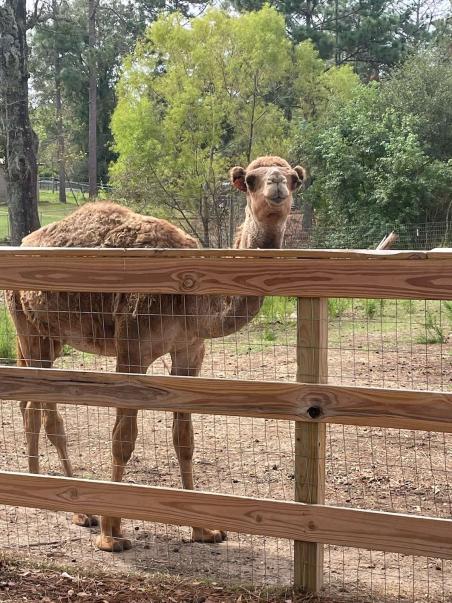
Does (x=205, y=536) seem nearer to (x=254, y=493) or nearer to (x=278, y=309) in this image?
(x=254, y=493)

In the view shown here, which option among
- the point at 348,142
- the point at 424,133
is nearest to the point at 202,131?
the point at 348,142

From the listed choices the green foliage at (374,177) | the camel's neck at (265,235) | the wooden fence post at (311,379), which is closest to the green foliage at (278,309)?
the camel's neck at (265,235)

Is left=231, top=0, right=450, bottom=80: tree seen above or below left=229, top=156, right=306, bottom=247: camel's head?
above

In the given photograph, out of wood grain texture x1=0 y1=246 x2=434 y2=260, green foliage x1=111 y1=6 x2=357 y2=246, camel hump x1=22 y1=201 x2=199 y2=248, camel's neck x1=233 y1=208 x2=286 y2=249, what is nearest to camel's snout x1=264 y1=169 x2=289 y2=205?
camel's neck x1=233 y1=208 x2=286 y2=249

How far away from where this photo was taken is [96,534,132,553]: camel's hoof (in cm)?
517

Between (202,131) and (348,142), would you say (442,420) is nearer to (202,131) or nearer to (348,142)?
(348,142)

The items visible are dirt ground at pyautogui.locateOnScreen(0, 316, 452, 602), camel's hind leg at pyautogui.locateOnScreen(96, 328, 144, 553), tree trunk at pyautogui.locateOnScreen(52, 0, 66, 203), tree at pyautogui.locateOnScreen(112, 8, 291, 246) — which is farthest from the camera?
tree trunk at pyautogui.locateOnScreen(52, 0, 66, 203)

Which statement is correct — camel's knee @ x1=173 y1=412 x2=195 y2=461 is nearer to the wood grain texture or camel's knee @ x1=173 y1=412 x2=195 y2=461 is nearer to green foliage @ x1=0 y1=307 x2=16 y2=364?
the wood grain texture

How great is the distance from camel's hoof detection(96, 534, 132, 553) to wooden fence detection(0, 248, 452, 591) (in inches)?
35.6

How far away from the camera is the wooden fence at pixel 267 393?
12.1 ft

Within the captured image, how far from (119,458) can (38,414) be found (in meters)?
1.19

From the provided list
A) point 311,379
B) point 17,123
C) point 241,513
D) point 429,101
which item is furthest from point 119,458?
point 429,101

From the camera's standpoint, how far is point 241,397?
13.0 ft

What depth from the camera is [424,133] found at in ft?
92.9
